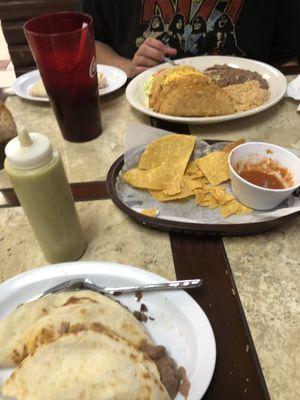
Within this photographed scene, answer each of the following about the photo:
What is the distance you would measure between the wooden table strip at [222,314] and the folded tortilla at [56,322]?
0.15m

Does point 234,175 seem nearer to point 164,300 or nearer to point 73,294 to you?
point 164,300

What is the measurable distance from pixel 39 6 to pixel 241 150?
2637mm

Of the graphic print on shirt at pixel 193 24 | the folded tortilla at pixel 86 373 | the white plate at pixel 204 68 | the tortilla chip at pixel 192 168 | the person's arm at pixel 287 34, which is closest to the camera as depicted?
the folded tortilla at pixel 86 373

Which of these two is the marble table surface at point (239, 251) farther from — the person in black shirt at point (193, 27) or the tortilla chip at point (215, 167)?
the person in black shirt at point (193, 27)

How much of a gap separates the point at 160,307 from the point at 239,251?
255mm

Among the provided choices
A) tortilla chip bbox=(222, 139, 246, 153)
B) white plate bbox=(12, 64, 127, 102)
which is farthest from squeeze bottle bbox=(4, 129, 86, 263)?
white plate bbox=(12, 64, 127, 102)

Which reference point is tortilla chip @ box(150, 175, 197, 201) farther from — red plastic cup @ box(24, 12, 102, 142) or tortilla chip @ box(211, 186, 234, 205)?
red plastic cup @ box(24, 12, 102, 142)

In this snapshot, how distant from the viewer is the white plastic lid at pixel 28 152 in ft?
2.24

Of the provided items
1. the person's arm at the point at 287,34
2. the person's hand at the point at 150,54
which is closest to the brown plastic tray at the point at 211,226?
the person's hand at the point at 150,54

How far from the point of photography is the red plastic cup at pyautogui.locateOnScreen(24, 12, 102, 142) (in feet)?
3.56

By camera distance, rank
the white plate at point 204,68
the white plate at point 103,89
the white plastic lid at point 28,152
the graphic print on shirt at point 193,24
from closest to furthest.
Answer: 1. the white plastic lid at point 28,152
2. the white plate at point 204,68
3. the white plate at point 103,89
4. the graphic print on shirt at point 193,24

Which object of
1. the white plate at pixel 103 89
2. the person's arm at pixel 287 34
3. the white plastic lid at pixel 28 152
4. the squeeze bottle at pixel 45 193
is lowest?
the person's arm at pixel 287 34

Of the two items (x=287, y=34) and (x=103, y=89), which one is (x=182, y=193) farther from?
(x=287, y=34)

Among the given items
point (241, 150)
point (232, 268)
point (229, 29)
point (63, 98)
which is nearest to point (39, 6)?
point (229, 29)
